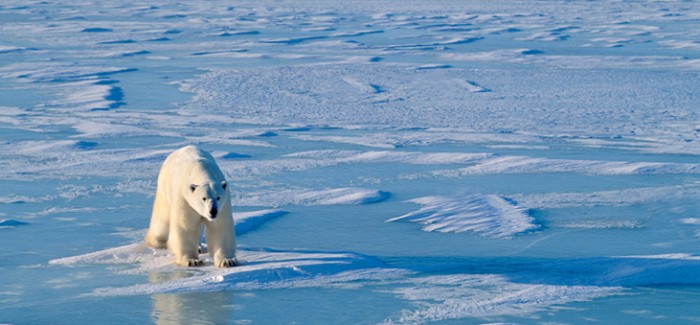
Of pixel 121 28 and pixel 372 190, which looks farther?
pixel 121 28

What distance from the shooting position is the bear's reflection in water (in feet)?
11.8

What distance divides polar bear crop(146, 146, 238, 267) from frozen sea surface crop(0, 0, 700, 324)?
97mm

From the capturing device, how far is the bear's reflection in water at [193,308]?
3610 mm

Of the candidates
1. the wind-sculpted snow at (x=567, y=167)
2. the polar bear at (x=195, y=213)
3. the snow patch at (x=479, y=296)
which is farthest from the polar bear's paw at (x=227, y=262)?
the wind-sculpted snow at (x=567, y=167)

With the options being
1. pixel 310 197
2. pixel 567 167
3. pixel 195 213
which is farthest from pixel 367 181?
pixel 195 213

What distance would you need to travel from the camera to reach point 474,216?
537 cm

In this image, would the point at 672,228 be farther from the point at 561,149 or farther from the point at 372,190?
the point at 561,149

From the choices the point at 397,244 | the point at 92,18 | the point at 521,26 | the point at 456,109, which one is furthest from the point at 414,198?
the point at 92,18

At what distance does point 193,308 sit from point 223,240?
0.56m

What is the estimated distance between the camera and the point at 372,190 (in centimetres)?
600

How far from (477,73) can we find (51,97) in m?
4.86

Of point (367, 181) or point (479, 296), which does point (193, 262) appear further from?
point (367, 181)

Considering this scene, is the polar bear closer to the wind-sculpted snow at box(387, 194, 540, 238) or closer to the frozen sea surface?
the frozen sea surface

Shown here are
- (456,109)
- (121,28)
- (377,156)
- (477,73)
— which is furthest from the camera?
(121,28)
